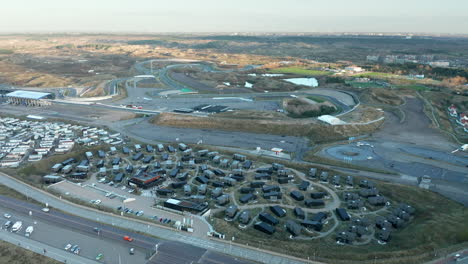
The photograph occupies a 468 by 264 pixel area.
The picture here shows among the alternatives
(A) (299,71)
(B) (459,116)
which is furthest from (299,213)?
(A) (299,71)

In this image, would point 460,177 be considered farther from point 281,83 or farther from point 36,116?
point 36,116

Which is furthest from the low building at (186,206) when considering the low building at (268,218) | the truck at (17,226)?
the truck at (17,226)

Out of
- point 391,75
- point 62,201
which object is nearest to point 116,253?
point 62,201

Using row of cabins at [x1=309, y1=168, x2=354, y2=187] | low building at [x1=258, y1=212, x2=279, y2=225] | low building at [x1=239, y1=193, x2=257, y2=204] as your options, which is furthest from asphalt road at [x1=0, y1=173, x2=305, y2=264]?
row of cabins at [x1=309, y1=168, x2=354, y2=187]

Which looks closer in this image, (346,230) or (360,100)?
(346,230)

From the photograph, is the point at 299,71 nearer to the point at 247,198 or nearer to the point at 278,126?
the point at 278,126

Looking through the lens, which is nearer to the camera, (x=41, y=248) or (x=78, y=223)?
(x=41, y=248)

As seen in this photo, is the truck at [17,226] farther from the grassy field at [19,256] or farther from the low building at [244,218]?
the low building at [244,218]
